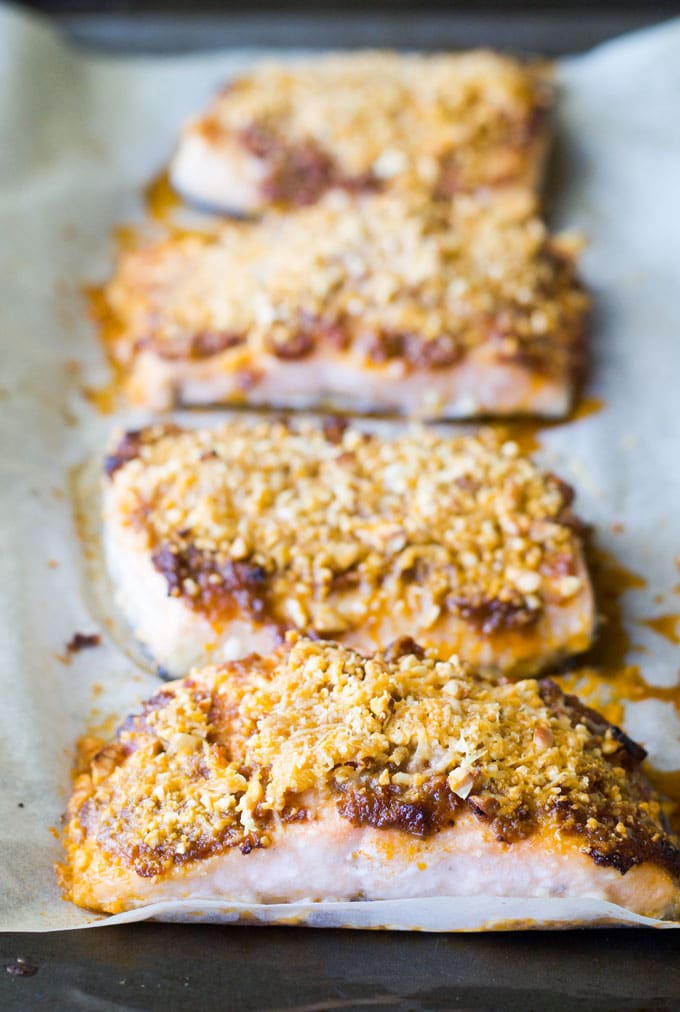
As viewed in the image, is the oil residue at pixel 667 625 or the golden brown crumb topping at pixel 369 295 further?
the golden brown crumb topping at pixel 369 295

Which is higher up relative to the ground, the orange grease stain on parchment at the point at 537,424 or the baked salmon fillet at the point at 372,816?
the orange grease stain on parchment at the point at 537,424

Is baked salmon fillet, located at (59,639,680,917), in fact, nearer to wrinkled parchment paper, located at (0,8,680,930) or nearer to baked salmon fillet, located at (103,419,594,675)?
wrinkled parchment paper, located at (0,8,680,930)

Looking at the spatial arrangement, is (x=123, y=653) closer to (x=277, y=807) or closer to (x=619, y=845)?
(x=277, y=807)

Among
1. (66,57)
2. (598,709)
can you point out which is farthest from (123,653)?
(66,57)

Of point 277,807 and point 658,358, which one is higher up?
point 658,358

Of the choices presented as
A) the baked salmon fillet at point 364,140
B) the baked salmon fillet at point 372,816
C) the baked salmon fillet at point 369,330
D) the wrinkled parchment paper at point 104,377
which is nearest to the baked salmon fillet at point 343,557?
the wrinkled parchment paper at point 104,377

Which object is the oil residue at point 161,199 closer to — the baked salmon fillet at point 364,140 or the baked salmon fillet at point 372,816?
the baked salmon fillet at point 364,140

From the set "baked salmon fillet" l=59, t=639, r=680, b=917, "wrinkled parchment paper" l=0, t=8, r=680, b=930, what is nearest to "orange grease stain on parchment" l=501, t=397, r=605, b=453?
"wrinkled parchment paper" l=0, t=8, r=680, b=930
